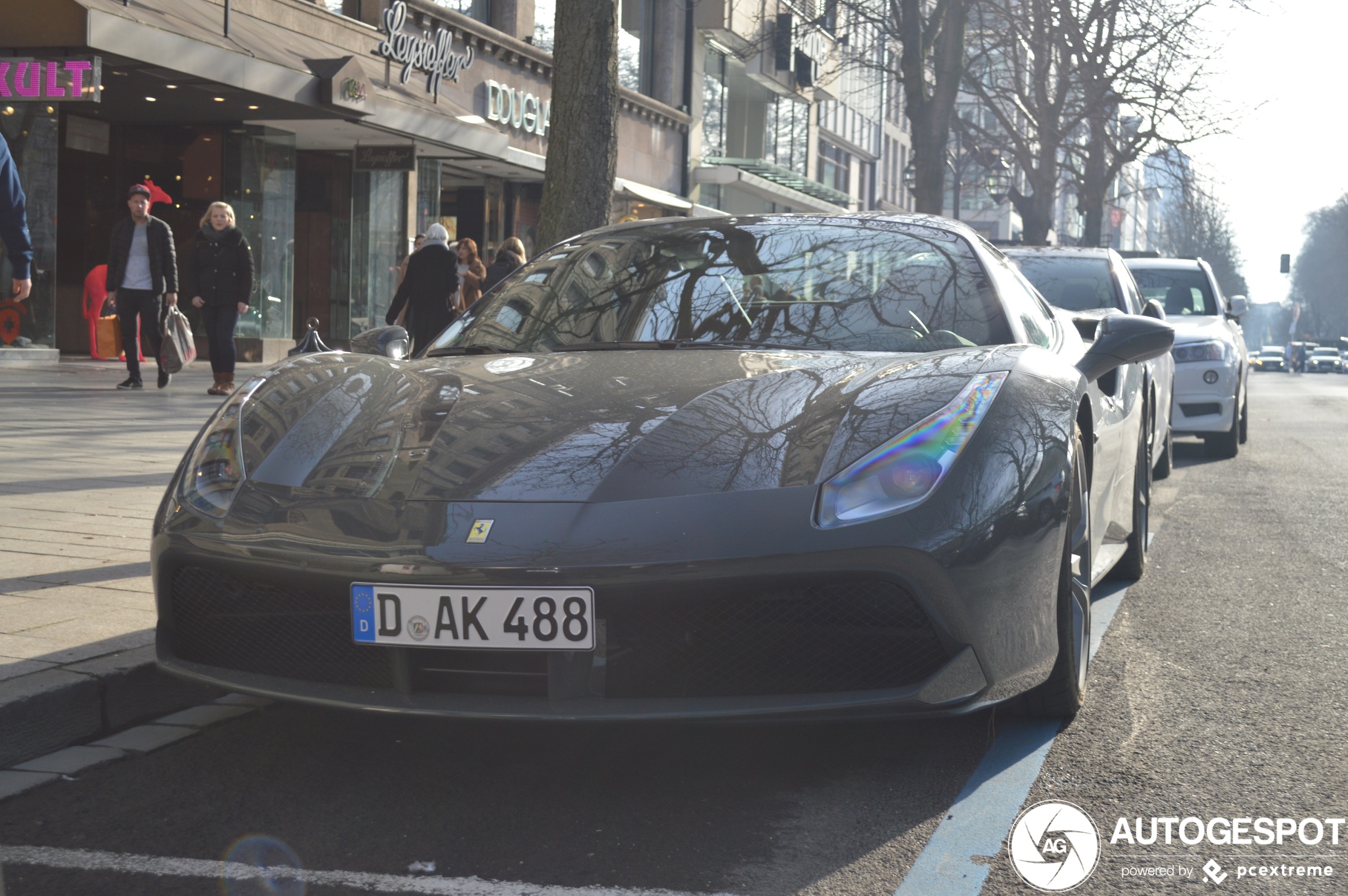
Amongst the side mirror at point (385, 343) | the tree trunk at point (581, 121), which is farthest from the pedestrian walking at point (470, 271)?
the side mirror at point (385, 343)

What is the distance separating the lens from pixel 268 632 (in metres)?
3.09

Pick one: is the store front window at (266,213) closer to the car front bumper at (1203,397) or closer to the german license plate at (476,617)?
the car front bumper at (1203,397)

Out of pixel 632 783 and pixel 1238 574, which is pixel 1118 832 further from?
pixel 1238 574

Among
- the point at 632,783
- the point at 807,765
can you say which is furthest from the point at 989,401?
the point at 632,783

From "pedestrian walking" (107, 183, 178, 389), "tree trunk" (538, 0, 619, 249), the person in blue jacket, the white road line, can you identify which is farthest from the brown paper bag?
the white road line

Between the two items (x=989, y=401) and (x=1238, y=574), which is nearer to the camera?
(x=989, y=401)

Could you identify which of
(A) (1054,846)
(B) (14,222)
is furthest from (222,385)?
(A) (1054,846)

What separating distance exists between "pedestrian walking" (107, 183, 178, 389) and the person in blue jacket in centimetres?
786

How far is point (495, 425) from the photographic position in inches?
129

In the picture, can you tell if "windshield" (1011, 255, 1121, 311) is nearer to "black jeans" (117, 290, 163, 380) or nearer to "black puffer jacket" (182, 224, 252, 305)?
"black puffer jacket" (182, 224, 252, 305)

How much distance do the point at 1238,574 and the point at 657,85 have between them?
26574mm

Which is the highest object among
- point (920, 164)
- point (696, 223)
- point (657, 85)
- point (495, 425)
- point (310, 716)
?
point (657, 85)

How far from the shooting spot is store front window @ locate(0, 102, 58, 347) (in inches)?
608

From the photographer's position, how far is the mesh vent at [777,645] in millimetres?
2816
